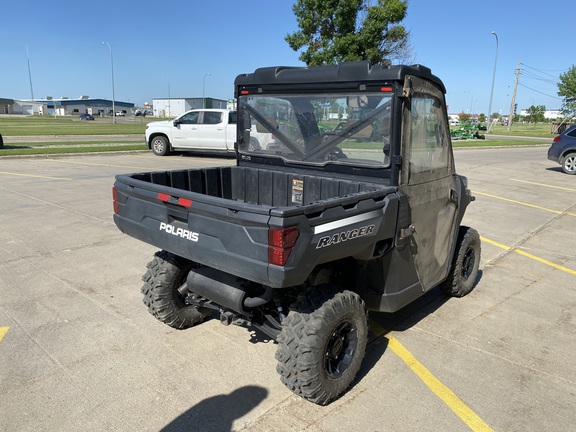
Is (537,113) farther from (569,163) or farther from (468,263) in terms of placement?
(468,263)

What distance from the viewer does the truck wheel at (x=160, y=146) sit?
1710cm

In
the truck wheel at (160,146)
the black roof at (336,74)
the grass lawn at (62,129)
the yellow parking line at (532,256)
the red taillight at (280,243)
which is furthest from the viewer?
the grass lawn at (62,129)

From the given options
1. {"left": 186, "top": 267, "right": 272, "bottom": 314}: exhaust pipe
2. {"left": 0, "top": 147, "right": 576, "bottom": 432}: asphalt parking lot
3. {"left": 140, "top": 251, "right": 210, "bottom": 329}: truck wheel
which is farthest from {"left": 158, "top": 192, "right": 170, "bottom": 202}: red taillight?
{"left": 0, "top": 147, "right": 576, "bottom": 432}: asphalt parking lot

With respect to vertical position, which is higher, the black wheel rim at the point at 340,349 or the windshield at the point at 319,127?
the windshield at the point at 319,127

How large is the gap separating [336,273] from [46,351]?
2286mm

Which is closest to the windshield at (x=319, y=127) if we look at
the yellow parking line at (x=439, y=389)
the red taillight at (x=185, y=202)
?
the red taillight at (x=185, y=202)

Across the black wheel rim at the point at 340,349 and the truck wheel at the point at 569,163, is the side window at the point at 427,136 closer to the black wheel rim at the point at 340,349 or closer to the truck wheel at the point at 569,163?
the black wheel rim at the point at 340,349

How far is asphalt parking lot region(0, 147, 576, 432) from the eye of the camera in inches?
111

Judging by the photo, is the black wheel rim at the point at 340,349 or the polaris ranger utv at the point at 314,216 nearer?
the polaris ranger utv at the point at 314,216

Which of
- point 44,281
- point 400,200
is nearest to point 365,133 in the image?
point 400,200

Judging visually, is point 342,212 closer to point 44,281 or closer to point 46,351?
point 46,351

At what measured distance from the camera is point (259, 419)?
2.79 m

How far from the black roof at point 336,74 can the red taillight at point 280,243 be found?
1449 millimetres

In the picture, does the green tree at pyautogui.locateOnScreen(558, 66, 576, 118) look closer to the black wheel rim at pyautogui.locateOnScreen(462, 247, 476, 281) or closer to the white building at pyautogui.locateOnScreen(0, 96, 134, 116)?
the black wheel rim at pyautogui.locateOnScreen(462, 247, 476, 281)
